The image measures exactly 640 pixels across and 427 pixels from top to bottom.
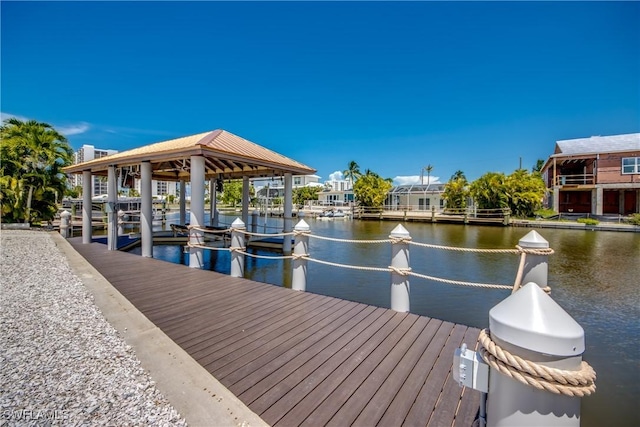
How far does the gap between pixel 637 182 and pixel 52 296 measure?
33.9 metres

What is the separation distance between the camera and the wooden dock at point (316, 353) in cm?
209

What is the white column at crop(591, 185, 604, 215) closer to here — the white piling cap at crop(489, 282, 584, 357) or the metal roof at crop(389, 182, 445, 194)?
the metal roof at crop(389, 182, 445, 194)

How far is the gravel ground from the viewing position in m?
2.01

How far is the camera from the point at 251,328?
3445 mm

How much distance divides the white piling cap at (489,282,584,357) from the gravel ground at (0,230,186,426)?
2017mm

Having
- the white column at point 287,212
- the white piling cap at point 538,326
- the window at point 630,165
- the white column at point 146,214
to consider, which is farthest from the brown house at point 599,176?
the white piling cap at point 538,326

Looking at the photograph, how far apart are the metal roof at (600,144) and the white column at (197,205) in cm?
2964

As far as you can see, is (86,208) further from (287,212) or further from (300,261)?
(300,261)

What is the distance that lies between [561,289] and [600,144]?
2619 cm

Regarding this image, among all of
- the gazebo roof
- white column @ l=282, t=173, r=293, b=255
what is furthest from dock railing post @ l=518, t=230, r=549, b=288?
white column @ l=282, t=173, r=293, b=255

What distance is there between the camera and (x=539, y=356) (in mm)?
982

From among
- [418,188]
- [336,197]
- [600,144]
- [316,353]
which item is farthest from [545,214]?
[336,197]

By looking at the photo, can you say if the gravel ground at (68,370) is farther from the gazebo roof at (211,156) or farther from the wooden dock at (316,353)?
the gazebo roof at (211,156)

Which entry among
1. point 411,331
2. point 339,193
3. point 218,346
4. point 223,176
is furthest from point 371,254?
point 339,193
